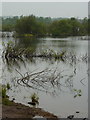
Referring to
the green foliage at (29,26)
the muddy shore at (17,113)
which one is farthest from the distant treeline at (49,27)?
the muddy shore at (17,113)

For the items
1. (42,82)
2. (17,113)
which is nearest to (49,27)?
(42,82)

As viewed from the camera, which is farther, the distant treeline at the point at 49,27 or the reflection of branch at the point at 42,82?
the distant treeline at the point at 49,27

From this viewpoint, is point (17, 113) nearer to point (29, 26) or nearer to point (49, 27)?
point (29, 26)

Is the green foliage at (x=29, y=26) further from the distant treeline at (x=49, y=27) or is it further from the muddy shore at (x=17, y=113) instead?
the muddy shore at (x=17, y=113)

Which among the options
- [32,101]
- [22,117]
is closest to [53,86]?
[32,101]

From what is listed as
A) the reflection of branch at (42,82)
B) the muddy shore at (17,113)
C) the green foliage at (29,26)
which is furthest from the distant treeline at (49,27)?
the muddy shore at (17,113)

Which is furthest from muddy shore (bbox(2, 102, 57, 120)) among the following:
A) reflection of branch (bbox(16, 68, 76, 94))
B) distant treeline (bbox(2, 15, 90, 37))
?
distant treeline (bbox(2, 15, 90, 37))

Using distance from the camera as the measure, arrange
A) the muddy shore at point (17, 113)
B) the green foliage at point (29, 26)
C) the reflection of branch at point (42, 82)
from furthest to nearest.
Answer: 1. the green foliage at point (29, 26)
2. the reflection of branch at point (42, 82)
3. the muddy shore at point (17, 113)

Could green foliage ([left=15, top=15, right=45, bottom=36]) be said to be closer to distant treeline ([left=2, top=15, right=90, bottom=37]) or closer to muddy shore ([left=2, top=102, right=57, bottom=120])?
distant treeline ([left=2, top=15, right=90, bottom=37])

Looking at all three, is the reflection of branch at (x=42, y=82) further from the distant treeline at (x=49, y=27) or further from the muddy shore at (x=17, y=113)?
the distant treeline at (x=49, y=27)

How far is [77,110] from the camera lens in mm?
9422

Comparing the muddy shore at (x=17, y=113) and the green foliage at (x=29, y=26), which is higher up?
the green foliage at (x=29, y=26)

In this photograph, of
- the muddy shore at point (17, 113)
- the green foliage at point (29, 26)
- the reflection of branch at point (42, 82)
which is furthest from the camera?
the green foliage at point (29, 26)

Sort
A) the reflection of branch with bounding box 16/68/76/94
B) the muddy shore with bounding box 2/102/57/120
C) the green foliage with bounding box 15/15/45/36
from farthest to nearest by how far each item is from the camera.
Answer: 1. the green foliage with bounding box 15/15/45/36
2. the reflection of branch with bounding box 16/68/76/94
3. the muddy shore with bounding box 2/102/57/120
